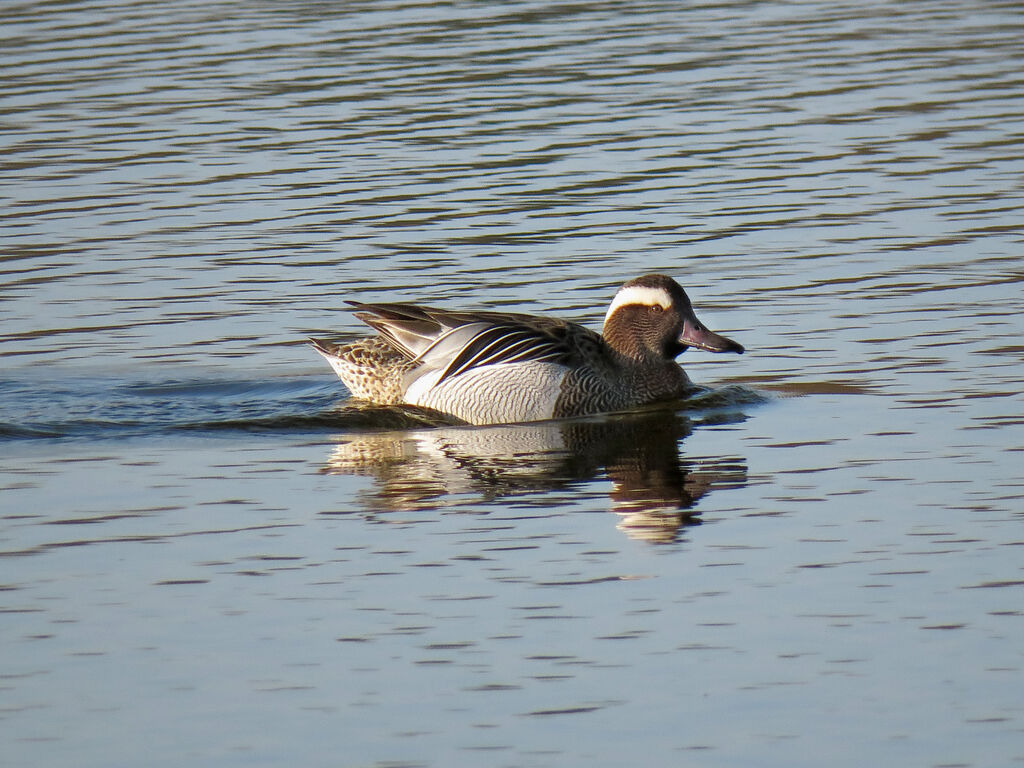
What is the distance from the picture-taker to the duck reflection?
362 inches

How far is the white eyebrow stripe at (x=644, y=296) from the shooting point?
12.0m

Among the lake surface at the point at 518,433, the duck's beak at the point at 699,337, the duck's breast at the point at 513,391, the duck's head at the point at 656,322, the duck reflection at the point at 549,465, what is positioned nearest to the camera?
the lake surface at the point at 518,433

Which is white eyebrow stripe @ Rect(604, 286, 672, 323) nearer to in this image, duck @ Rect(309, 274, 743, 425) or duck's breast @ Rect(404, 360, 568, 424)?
duck @ Rect(309, 274, 743, 425)

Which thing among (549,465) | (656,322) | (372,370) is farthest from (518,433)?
(656,322)

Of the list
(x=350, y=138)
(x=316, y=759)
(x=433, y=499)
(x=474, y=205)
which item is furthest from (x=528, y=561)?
(x=350, y=138)

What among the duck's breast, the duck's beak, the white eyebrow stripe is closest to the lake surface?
the duck's breast

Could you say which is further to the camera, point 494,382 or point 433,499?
point 494,382

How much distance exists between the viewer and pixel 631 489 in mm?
9508

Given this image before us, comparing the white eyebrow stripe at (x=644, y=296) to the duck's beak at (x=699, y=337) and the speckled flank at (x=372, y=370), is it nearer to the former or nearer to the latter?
the duck's beak at (x=699, y=337)

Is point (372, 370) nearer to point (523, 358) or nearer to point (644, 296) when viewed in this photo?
point (523, 358)

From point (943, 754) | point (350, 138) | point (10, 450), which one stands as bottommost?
point (943, 754)

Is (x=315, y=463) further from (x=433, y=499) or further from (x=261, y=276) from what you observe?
(x=261, y=276)

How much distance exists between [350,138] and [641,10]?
31.6 ft

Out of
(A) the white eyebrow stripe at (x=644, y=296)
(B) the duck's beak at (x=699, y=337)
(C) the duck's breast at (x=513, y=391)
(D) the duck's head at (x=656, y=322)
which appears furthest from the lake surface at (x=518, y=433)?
(A) the white eyebrow stripe at (x=644, y=296)
